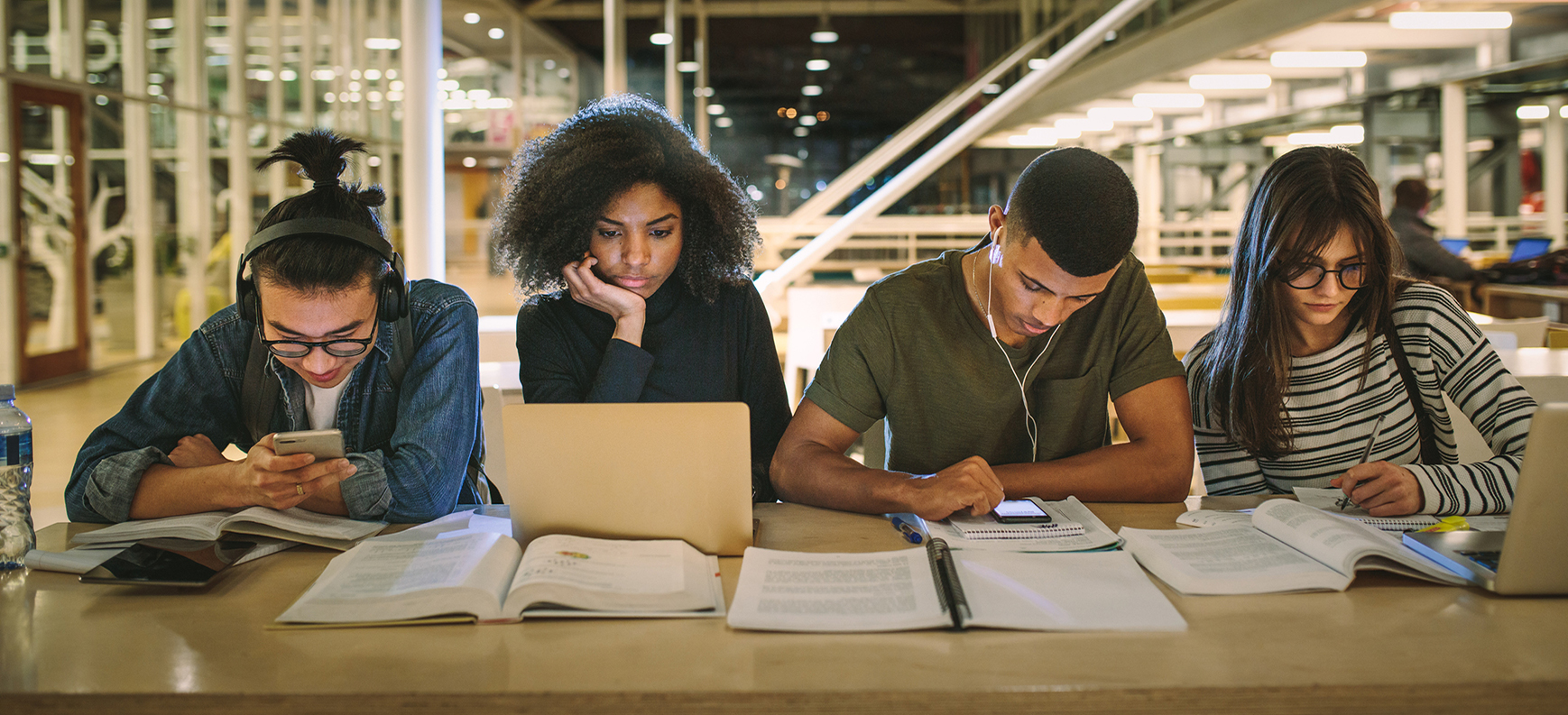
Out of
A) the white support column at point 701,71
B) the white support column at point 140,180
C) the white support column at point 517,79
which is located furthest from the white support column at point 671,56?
the white support column at point 517,79

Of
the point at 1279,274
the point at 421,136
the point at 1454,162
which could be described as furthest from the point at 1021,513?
the point at 1454,162

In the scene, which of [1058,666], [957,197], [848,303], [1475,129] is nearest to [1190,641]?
[1058,666]

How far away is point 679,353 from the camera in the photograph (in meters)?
1.86

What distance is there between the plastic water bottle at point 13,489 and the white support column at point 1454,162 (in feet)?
28.9

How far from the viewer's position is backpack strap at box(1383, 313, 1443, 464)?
1.73 meters

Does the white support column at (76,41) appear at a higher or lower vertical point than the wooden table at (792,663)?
higher

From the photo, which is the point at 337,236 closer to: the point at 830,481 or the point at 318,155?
the point at 318,155

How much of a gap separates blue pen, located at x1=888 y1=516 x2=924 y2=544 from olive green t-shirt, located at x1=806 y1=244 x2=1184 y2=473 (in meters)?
0.31

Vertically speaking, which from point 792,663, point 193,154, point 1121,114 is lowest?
point 792,663

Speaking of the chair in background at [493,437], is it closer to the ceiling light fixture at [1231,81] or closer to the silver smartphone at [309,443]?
the silver smartphone at [309,443]

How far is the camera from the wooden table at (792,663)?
88cm

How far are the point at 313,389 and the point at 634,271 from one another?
0.56 metres

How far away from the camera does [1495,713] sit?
88 centimetres

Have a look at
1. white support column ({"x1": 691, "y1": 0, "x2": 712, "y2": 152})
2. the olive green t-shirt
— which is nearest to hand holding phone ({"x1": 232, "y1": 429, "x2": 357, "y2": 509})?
the olive green t-shirt
